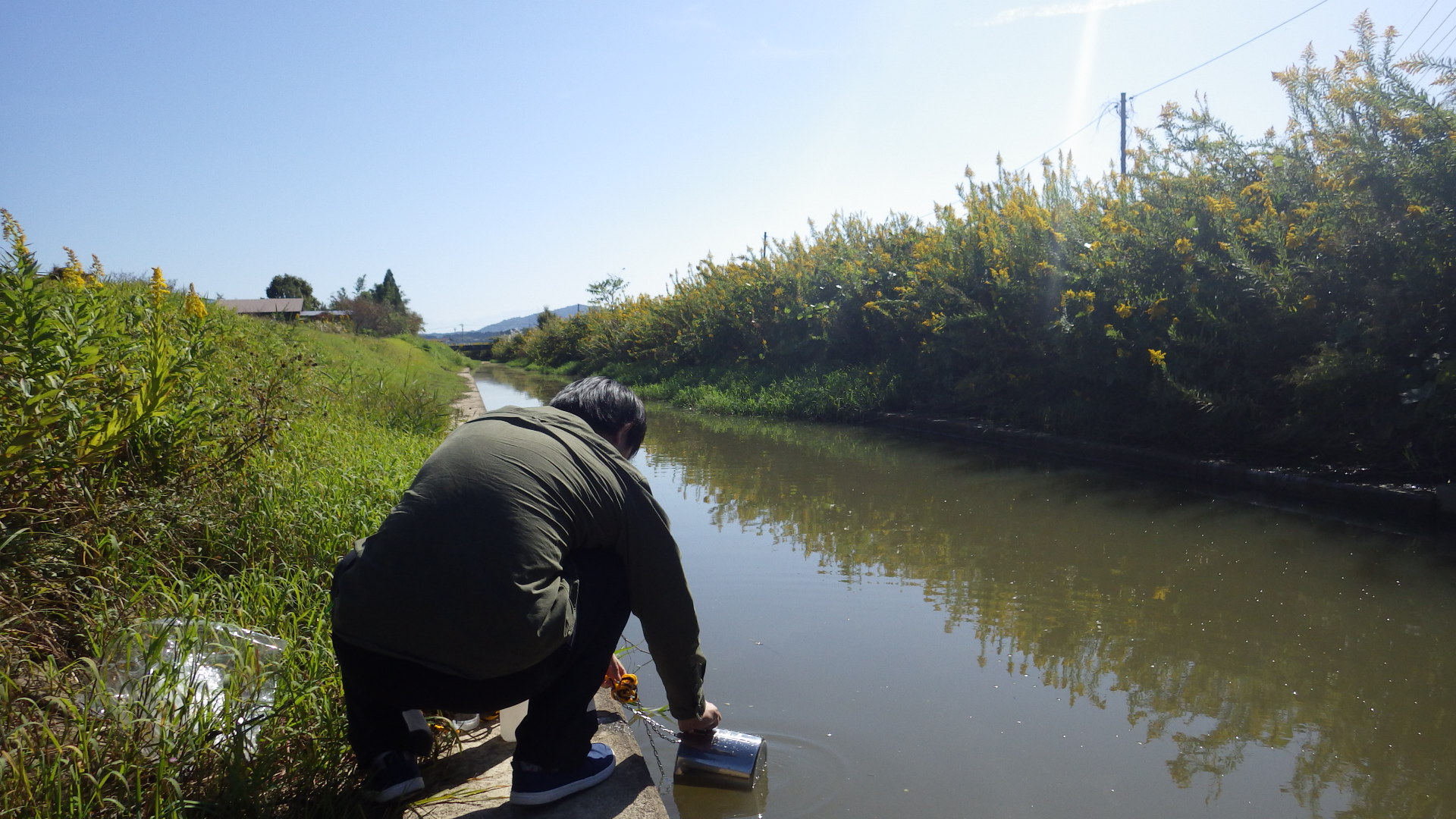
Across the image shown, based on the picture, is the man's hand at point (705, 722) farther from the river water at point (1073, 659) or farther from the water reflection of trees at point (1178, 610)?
the water reflection of trees at point (1178, 610)

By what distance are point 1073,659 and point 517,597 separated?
2.66 m

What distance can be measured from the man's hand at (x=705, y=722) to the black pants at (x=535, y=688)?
0.32m

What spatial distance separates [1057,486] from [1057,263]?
3503 millimetres

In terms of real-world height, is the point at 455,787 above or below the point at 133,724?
below

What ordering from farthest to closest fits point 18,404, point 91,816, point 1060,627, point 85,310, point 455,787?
point 1060,627 → point 85,310 → point 18,404 → point 455,787 → point 91,816

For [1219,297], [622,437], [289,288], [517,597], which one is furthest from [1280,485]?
[289,288]

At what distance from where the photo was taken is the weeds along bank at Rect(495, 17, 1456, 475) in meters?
6.25

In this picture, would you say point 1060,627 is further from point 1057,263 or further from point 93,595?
point 1057,263

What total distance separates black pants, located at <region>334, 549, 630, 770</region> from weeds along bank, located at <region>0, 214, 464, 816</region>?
18 cm

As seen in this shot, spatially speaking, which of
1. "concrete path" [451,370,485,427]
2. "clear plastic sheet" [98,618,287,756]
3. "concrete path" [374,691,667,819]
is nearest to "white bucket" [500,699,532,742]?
"concrete path" [374,691,667,819]

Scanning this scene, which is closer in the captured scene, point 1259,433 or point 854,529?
point 854,529

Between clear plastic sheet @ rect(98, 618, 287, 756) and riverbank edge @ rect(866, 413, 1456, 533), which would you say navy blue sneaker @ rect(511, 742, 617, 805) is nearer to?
clear plastic sheet @ rect(98, 618, 287, 756)

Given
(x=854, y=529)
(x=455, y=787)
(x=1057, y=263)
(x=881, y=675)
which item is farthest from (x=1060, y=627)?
(x=1057, y=263)

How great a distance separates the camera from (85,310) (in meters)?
3.40
